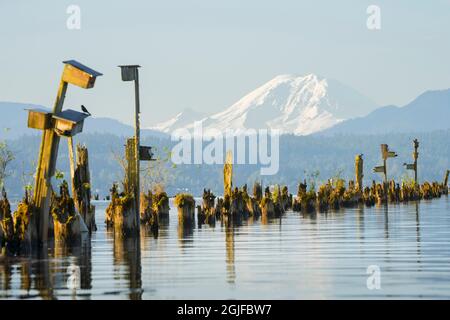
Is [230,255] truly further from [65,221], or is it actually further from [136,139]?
[136,139]

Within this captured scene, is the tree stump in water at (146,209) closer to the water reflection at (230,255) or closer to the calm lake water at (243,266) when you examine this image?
the water reflection at (230,255)

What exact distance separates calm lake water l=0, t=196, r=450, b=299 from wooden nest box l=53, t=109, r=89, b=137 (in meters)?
3.04

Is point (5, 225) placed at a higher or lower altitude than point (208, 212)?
lower

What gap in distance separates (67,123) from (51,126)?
76 centimetres

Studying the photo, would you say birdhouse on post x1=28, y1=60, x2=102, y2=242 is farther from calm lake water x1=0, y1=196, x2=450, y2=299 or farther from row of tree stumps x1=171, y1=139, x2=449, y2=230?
row of tree stumps x1=171, y1=139, x2=449, y2=230

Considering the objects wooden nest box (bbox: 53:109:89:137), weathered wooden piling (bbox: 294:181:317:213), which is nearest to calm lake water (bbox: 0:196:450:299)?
wooden nest box (bbox: 53:109:89:137)

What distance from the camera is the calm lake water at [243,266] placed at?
78.4 ft

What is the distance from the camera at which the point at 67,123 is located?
33625mm

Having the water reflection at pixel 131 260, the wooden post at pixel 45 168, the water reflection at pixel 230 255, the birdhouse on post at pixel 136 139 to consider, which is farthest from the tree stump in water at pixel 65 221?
the water reflection at pixel 230 255

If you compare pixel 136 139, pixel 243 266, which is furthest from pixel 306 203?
pixel 243 266

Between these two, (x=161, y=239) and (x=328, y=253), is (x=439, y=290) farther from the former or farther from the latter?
(x=161, y=239)

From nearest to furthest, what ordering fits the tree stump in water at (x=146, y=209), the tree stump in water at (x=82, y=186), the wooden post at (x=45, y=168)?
the wooden post at (x=45, y=168) → the tree stump in water at (x=82, y=186) → the tree stump in water at (x=146, y=209)

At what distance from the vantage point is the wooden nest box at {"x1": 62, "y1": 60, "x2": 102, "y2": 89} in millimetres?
34500

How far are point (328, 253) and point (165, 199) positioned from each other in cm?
2242
